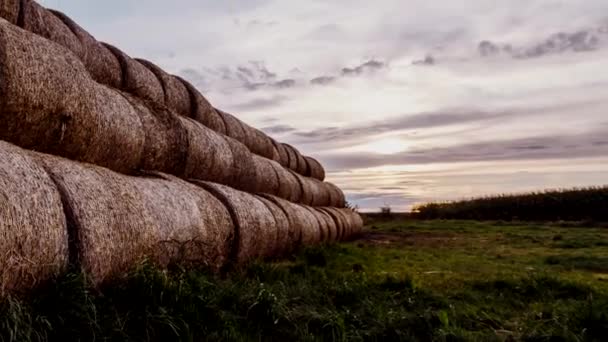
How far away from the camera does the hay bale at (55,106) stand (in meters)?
4.64

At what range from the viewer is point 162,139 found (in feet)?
24.6

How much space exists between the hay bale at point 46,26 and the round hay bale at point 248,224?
241 centimetres

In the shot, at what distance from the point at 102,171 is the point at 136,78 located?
11.7 feet

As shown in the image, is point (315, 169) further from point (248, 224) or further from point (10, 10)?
point (10, 10)

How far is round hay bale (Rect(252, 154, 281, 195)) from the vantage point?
11.7 m

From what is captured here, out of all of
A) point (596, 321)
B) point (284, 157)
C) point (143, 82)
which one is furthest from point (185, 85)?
point (596, 321)

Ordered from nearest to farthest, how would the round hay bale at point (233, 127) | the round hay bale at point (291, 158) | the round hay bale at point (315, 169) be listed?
the round hay bale at point (233, 127)
the round hay bale at point (291, 158)
the round hay bale at point (315, 169)

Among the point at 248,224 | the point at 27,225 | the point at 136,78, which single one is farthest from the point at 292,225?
the point at 27,225

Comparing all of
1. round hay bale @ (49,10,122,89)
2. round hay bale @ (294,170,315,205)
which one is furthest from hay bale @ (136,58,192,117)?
round hay bale @ (294,170,315,205)

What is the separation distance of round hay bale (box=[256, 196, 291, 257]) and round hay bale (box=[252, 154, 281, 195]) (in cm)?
175

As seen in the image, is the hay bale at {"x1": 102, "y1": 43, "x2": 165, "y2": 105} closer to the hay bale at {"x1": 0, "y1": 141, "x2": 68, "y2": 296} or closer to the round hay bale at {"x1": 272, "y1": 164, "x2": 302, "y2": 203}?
the hay bale at {"x1": 0, "y1": 141, "x2": 68, "y2": 296}

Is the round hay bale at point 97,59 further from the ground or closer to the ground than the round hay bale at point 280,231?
further from the ground

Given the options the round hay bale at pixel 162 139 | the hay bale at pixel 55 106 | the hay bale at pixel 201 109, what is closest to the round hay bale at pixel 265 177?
the hay bale at pixel 201 109

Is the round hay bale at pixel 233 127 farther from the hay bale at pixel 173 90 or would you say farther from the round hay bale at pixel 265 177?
the hay bale at pixel 173 90
